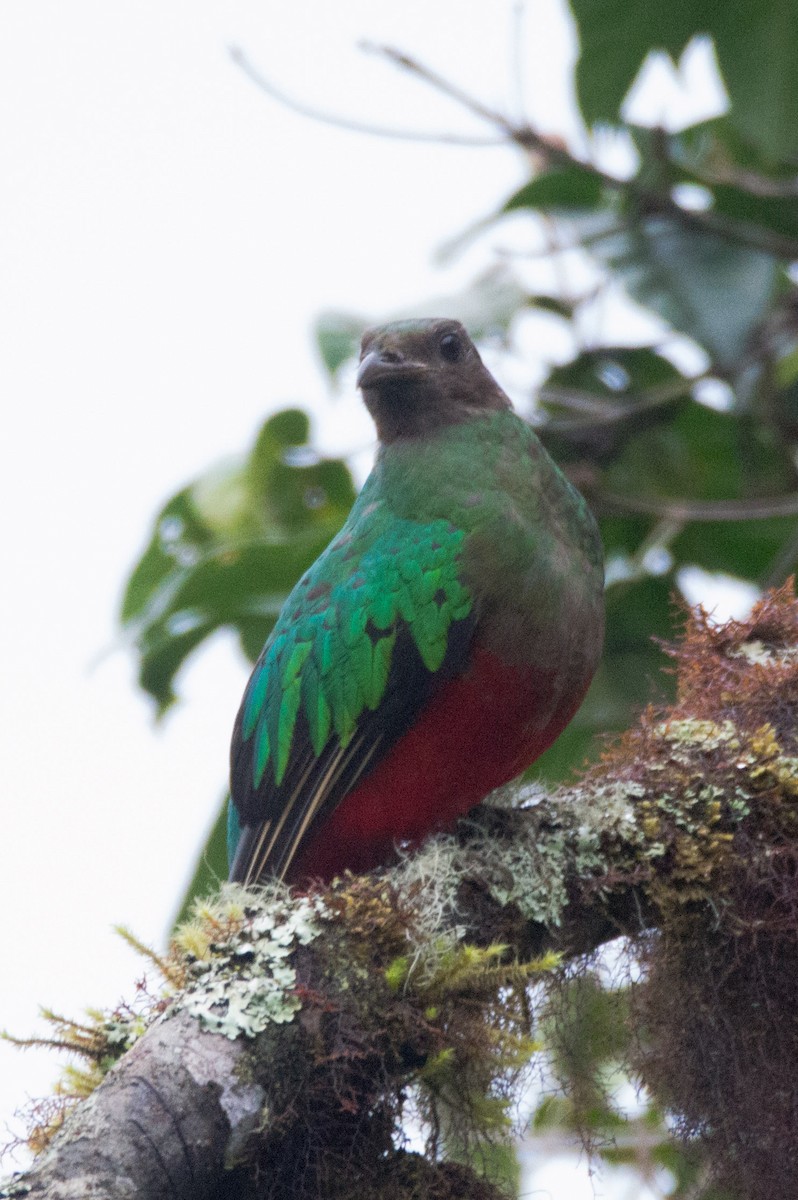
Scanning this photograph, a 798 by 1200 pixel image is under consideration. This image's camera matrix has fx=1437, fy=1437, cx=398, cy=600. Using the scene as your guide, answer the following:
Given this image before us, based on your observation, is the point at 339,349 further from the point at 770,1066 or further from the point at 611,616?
the point at 770,1066

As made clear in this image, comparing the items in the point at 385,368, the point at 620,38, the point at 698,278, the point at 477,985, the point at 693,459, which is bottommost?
the point at 693,459

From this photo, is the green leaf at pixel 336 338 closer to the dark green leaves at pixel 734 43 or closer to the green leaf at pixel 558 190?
the green leaf at pixel 558 190

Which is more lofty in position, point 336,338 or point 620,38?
point 620,38

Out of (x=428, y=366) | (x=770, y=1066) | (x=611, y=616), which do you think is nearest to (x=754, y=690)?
(x=770, y=1066)

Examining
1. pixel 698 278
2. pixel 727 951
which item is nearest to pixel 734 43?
pixel 698 278

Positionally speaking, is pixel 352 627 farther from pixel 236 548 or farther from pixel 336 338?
pixel 336 338

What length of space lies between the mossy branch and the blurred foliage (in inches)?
68.1

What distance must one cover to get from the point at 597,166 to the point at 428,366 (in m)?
1.50

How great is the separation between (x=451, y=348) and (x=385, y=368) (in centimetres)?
27

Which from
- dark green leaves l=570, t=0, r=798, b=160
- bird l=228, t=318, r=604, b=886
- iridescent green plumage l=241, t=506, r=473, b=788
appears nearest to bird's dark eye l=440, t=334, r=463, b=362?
bird l=228, t=318, r=604, b=886

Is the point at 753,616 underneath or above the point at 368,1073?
underneath

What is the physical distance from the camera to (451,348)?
4359mm

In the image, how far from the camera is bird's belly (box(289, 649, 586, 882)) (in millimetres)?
3529

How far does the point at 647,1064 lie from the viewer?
2.95m
